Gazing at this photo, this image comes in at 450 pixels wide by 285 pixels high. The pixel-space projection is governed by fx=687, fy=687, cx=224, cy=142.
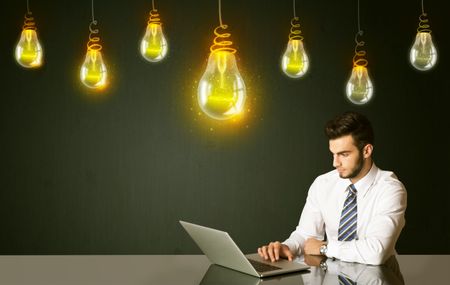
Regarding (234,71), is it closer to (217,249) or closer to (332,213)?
(217,249)

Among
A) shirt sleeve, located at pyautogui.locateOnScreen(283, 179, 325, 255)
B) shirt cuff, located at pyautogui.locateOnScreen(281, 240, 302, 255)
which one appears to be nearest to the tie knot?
shirt sleeve, located at pyautogui.locateOnScreen(283, 179, 325, 255)

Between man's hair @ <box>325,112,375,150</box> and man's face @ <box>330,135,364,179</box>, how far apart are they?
24 mm

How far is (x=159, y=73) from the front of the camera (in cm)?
590

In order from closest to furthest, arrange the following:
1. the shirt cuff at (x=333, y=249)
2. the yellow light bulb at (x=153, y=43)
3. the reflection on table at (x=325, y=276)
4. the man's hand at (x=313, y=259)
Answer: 1. the reflection on table at (x=325, y=276)
2. the man's hand at (x=313, y=259)
3. the shirt cuff at (x=333, y=249)
4. the yellow light bulb at (x=153, y=43)

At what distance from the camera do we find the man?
9.82ft

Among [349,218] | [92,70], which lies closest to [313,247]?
[349,218]

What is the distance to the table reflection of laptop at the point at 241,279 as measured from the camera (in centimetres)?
228

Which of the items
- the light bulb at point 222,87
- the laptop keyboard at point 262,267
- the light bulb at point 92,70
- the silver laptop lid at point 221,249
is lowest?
the laptop keyboard at point 262,267

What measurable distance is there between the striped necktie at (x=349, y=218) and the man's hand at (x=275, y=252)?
1.82 ft

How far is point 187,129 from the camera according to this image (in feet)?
19.4

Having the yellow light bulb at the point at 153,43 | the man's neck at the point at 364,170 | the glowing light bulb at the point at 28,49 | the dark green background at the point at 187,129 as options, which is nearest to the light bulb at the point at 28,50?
the glowing light bulb at the point at 28,49

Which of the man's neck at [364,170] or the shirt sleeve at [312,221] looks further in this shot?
the shirt sleeve at [312,221]

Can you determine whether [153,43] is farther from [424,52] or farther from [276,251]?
[276,251]

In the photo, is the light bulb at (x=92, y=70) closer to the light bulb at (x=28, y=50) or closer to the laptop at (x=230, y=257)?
the light bulb at (x=28, y=50)
